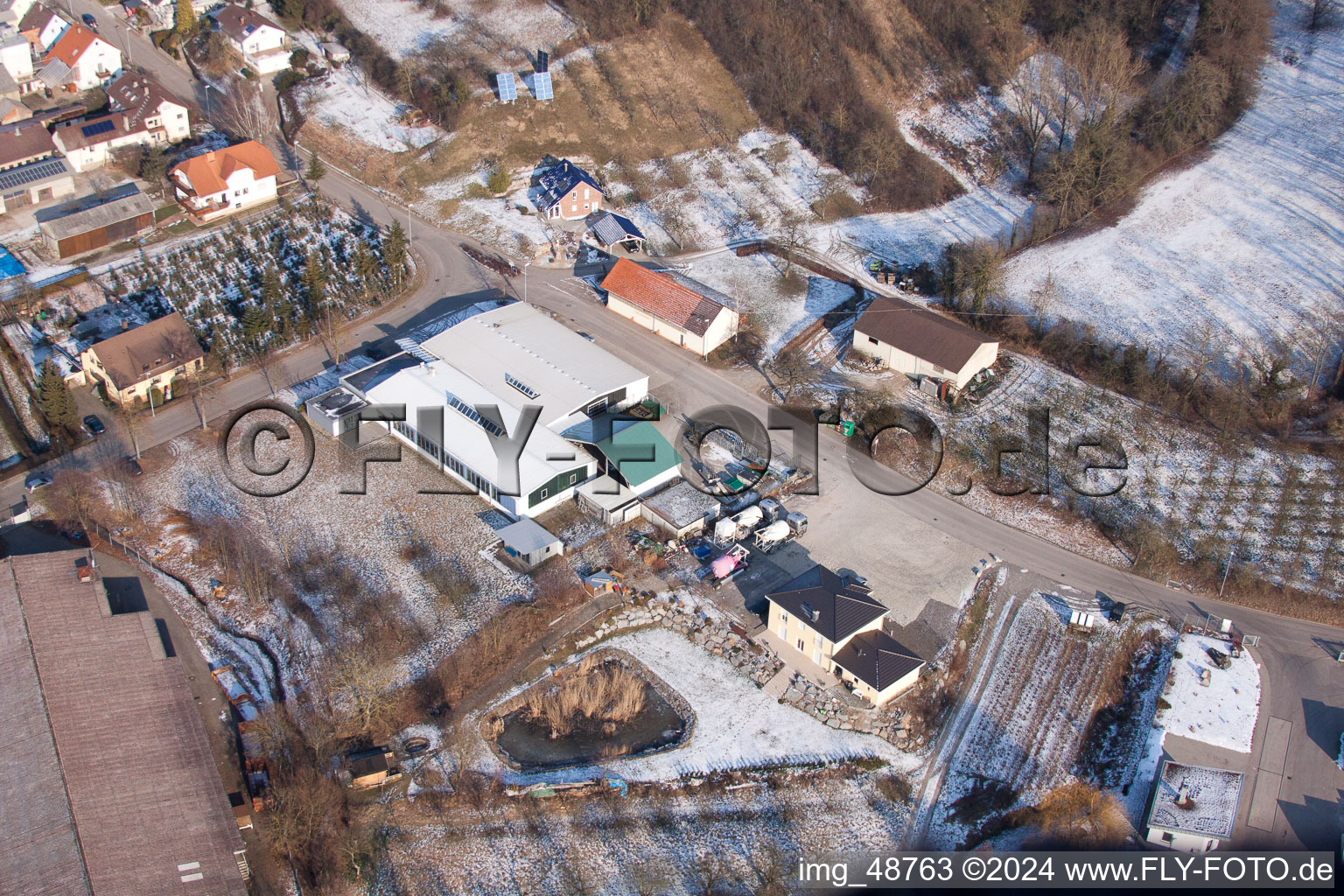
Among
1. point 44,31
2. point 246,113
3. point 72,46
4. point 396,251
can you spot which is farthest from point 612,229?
point 44,31

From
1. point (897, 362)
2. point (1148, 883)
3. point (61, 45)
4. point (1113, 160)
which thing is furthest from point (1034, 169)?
point (61, 45)

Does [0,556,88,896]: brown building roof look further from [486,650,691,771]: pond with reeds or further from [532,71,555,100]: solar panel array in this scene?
[532,71,555,100]: solar panel array

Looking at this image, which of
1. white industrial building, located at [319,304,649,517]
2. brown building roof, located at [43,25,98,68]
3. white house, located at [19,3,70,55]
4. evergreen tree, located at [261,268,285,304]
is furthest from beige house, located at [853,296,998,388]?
white house, located at [19,3,70,55]

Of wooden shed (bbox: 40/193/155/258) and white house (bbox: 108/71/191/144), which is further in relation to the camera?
white house (bbox: 108/71/191/144)

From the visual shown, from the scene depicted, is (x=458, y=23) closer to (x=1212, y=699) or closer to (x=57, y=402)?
(x=57, y=402)

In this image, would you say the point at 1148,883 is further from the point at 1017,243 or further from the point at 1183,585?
the point at 1017,243

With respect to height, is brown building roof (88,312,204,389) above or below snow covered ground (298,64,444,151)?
below

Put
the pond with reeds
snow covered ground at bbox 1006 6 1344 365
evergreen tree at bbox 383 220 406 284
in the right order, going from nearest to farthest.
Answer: the pond with reeds < snow covered ground at bbox 1006 6 1344 365 < evergreen tree at bbox 383 220 406 284

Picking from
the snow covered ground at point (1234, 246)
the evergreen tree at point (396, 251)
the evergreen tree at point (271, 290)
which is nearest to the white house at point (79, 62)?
the evergreen tree at point (271, 290)
